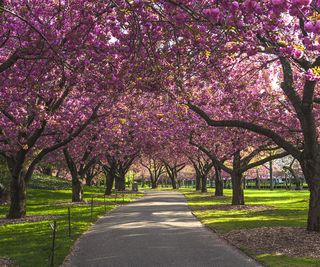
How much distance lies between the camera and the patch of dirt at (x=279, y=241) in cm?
1057

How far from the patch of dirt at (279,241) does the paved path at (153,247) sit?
645mm

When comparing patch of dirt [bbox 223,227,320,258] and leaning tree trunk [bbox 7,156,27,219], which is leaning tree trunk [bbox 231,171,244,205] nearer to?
patch of dirt [bbox 223,227,320,258]

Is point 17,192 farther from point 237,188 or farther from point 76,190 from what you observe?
point 237,188

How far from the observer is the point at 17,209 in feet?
63.2

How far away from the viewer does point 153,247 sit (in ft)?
35.9

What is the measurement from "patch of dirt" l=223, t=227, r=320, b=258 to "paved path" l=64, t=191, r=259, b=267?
2.12 ft

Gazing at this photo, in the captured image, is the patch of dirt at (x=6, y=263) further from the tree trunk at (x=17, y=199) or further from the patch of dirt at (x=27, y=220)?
the tree trunk at (x=17, y=199)

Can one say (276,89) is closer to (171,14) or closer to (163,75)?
(163,75)

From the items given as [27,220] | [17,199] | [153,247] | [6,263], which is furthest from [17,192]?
[153,247]

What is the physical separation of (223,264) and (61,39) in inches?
258

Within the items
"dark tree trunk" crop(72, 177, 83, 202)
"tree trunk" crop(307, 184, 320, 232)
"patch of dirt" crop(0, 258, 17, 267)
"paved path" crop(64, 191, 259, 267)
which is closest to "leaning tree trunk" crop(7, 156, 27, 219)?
"paved path" crop(64, 191, 259, 267)

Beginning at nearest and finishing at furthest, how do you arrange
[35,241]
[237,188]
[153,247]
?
[153,247], [35,241], [237,188]

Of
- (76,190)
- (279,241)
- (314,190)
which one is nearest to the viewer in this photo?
(279,241)

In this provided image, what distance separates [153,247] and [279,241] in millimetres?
3863
